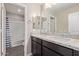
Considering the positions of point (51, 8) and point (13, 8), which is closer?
point (13, 8)

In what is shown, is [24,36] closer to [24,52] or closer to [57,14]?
[24,52]

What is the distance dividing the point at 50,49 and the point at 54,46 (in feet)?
0.49

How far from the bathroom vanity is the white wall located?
331 millimetres

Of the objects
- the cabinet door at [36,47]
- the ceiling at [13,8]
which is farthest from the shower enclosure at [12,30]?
the cabinet door at [36,47]

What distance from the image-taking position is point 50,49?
1786 mm

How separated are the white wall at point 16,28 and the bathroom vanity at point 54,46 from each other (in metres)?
0.33

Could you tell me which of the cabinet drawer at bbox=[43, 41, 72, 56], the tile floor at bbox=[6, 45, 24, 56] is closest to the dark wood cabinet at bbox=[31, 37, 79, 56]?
the cabinet drawer at bbox=[43, 41, 72, 56]

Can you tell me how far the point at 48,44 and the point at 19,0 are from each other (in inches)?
38.2

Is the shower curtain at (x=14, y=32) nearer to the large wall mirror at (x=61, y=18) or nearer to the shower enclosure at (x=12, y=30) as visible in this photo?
the shower enclosure at (x=12, y=30)

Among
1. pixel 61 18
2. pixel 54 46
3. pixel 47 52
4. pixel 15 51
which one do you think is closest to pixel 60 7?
pixel 61 18

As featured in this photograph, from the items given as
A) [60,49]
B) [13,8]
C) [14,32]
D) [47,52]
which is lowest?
[47,52]

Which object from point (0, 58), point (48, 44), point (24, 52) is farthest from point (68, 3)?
point (0, 58)

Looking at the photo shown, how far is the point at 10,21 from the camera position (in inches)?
76.0

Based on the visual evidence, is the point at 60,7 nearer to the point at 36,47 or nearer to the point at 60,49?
the point at 60,49
